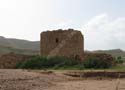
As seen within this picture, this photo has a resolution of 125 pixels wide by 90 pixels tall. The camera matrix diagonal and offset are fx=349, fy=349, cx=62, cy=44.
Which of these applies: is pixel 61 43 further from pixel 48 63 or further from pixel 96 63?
pixel 96 63

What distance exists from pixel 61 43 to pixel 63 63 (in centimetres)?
318

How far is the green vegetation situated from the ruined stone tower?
5.87 feet

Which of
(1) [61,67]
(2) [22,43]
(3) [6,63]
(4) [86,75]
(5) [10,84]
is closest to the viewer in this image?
(5) [10,84]

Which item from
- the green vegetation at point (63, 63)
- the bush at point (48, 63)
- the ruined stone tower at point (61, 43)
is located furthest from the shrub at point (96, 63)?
the ruined stone tower at point (61, 43)

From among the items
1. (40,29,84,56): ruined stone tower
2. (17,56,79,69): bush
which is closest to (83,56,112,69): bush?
(17,56,79,69): bush

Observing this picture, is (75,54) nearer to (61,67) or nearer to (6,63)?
(61,67)

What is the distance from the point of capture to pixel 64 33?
1266 inches

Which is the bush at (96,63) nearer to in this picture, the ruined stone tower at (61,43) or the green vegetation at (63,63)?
the green vegetation at (63,63)

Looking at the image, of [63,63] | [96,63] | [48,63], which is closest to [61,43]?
[48,63]

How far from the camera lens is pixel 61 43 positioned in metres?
31.1

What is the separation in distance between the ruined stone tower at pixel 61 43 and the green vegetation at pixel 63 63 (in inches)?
70.5

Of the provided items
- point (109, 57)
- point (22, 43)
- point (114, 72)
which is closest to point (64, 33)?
point (109, 57)

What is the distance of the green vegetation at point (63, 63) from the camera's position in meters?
27.7

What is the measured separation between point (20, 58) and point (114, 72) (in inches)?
434
